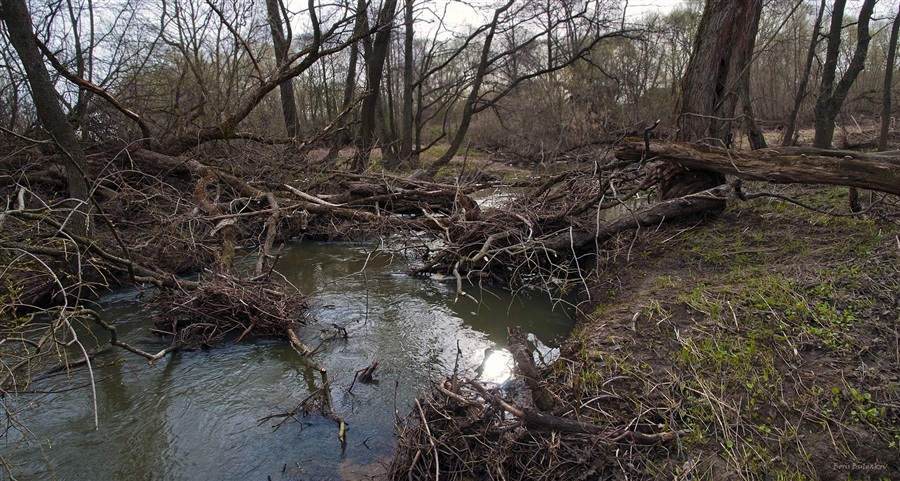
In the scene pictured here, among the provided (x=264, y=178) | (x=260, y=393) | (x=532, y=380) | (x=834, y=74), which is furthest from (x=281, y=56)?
(x=834, y=74)

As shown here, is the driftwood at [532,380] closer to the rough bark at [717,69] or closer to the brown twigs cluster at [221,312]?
the brown twigs cluster at [221,312]

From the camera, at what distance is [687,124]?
689cm

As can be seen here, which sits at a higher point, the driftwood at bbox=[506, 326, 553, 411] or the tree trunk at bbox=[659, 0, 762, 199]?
the tree trunk at bbox=[659, 0, 762, 199]

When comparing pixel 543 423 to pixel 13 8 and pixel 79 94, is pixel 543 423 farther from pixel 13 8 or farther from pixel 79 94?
pixel 79 94

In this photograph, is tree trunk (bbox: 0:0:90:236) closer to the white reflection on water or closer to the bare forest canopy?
the bare forest canopy

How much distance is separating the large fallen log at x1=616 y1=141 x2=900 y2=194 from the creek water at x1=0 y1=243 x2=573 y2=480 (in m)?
2.52

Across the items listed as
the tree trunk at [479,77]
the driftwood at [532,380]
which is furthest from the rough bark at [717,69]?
the tree trunk at [479,77]

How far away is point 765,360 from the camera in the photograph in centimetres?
333

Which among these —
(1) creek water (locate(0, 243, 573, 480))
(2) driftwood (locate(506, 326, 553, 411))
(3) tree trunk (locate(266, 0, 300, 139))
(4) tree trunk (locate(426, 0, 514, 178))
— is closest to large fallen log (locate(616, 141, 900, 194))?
(1) creek water (locate(0, 243, 573, 480))

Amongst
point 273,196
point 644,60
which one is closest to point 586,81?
point 644,60

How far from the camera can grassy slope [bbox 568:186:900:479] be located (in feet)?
9.09

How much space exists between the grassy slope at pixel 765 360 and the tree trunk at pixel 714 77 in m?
1.88

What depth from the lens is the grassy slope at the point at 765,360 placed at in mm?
2770

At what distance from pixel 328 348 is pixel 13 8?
5.20 metres
